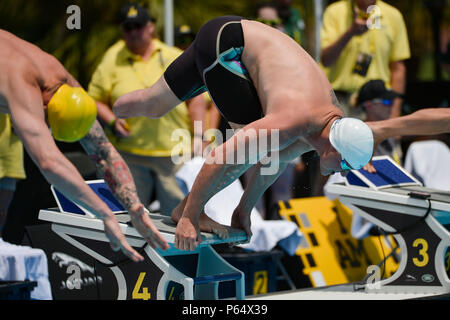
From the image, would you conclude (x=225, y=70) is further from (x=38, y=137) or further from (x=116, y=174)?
(x=38, y=137)

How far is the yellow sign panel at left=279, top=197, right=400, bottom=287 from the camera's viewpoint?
5750 mm

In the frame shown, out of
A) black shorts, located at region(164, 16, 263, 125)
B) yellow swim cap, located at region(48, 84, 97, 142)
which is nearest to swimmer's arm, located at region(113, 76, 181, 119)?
black shorts, located at region(164, 16, 263, 125)

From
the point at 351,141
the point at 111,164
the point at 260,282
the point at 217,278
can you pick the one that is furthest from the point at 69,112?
the point at 260,282

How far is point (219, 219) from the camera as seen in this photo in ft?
17.4

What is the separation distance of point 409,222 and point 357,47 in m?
1.65

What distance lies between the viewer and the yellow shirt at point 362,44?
604cm

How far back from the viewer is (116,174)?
3969 mm

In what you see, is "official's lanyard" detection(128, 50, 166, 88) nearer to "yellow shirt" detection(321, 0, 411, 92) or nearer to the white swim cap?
"yellow shirt" detection(321, 0, 411, 92)

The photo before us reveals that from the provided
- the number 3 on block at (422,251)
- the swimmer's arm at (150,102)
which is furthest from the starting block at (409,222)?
the swimmer's arm at (150,102)

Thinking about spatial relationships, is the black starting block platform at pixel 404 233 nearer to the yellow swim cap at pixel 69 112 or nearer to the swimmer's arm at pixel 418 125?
the swimmer's arm at pixel 418 125

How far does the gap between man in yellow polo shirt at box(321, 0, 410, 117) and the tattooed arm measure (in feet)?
8.24
